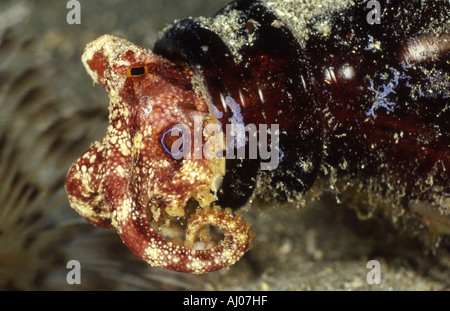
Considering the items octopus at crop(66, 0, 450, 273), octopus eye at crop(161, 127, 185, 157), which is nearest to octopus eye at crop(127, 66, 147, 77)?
octopus at crop(66, 0, 450, 273)

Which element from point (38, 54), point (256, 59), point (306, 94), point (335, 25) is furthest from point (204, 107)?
point (38, 54)

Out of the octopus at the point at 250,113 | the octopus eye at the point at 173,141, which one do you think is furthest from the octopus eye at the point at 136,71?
the octopus eye at the point at 173,141

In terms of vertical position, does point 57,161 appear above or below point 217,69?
below

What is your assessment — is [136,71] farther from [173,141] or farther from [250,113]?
[250,113]

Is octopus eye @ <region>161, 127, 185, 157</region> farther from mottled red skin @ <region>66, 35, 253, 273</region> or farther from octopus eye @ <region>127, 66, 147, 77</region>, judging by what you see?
octopus eye @ <region>127, 66, 147, 77</region>

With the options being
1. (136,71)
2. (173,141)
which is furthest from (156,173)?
(136,71)
